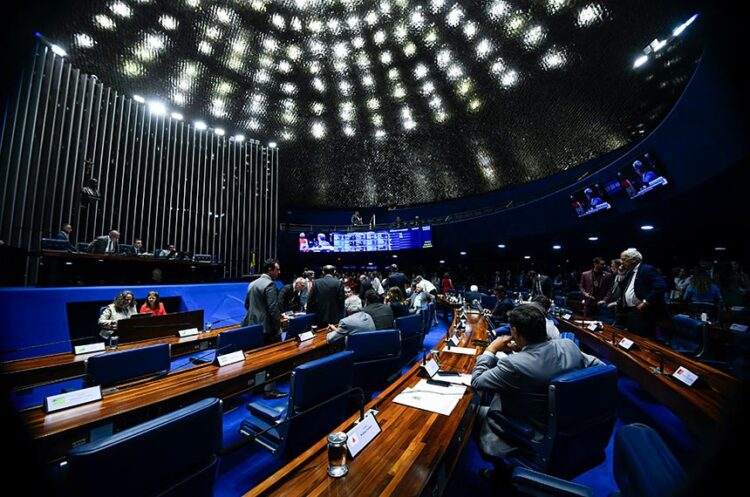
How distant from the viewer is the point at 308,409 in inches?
63.7

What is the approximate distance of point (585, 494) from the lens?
0.83 metres

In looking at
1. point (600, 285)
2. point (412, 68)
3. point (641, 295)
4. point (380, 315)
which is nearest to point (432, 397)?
point (380, 315)

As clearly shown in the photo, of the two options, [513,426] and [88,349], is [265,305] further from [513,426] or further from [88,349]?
[513,426]

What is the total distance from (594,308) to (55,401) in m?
6.67

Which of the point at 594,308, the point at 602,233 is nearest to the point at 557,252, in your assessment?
the point at 602,233

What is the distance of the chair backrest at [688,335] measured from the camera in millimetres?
2936

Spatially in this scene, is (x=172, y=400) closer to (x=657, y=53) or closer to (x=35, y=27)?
(x=35, y=27)

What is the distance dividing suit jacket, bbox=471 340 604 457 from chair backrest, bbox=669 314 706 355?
2460mm

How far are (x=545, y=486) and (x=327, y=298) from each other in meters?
3.89

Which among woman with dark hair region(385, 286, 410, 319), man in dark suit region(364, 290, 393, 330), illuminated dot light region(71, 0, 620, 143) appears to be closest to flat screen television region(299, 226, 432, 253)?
illuminated dot light region(71, 0, 620, 143)

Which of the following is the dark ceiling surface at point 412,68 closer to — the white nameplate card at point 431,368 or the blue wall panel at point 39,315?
the blue wall panel at point 39,315

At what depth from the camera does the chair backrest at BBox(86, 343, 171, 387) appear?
2070mm

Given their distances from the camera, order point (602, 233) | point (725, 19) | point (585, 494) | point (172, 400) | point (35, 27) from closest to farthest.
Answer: point (585, 494), point (172, 400), point (725, 19), point (35, 27), point (602, 233)

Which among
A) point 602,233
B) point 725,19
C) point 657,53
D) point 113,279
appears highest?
point 657,53
